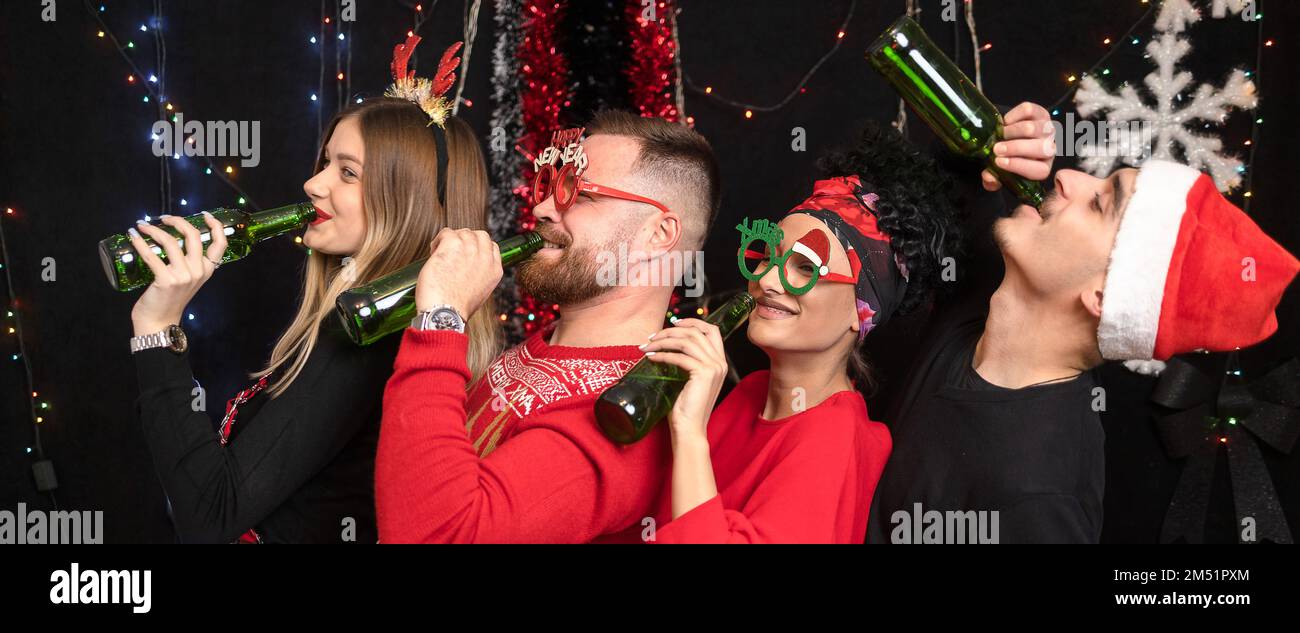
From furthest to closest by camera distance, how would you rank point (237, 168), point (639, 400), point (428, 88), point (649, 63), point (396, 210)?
1. point (237, 168)
2. point (649, 63)
3. point (428, 88)
4. point (396, 210)
5. point (639, 400)

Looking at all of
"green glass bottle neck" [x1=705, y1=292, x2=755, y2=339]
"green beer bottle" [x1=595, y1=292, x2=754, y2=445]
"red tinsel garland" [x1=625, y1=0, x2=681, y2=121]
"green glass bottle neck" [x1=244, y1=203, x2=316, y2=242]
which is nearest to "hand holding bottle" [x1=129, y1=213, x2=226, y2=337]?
"green glass bottle neck" [x1=244, y1=203, x2=316, y2=242]

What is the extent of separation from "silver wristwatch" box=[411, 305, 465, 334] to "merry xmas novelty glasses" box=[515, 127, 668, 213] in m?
0.42

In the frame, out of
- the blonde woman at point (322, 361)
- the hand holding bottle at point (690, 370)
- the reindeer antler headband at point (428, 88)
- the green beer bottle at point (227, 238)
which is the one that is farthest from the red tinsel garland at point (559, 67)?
the hand holding bottle at point (690, 370)

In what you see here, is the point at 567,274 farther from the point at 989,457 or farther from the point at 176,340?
the point at 989,457

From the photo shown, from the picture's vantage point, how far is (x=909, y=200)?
7.06ft

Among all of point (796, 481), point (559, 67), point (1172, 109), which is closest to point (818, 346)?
point (796, 481)

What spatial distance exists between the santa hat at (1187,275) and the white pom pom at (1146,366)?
3.62ft

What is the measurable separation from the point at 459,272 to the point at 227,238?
51 centimetres

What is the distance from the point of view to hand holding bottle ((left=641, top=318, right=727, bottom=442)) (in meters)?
1.84

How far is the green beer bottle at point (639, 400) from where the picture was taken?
69.0 inches

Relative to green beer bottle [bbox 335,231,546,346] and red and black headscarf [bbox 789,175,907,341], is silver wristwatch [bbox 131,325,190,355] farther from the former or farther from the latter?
red and black headscarf [bbox 789,175,907,341]

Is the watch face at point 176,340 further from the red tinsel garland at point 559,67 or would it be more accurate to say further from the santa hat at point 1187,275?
the santa hat at point 1187,275

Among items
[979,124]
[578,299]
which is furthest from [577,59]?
[979,124]

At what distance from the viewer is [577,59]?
10.1ft
